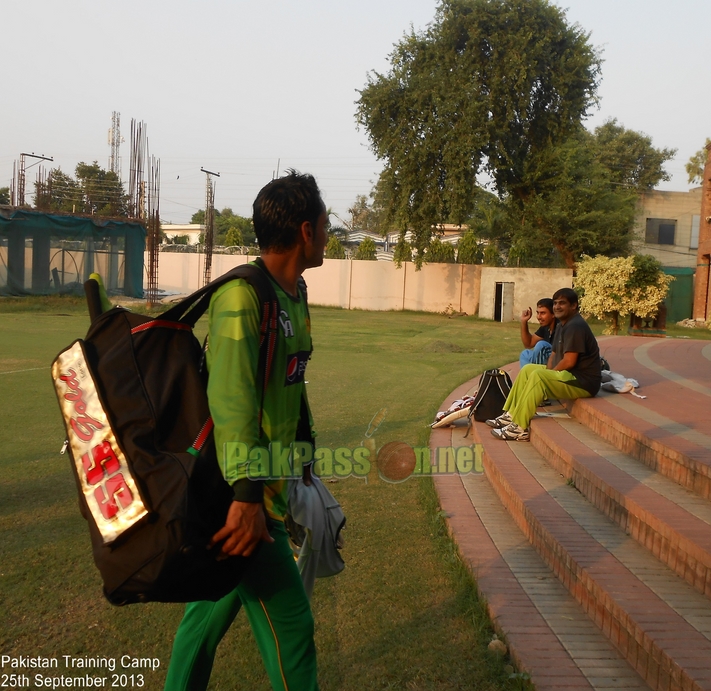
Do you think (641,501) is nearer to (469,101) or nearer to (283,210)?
(283,210)

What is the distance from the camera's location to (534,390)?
7000 mm

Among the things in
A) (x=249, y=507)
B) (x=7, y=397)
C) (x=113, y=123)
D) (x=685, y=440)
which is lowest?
(x=7, y=397)

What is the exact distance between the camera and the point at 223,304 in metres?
2.12

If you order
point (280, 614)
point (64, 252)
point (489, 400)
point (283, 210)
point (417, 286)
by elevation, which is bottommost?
point (489, 400)

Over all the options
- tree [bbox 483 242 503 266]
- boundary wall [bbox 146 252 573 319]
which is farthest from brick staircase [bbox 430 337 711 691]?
tree [bbox 483 242 503 266]

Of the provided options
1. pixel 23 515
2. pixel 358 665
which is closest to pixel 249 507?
pixel 358 665

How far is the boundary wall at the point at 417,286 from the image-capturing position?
2880cm

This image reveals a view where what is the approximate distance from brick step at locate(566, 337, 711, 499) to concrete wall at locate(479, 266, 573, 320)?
669 inches

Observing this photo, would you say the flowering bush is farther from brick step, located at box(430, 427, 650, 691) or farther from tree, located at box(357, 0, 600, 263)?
brick step, located at box(430, 427, 650, 691)

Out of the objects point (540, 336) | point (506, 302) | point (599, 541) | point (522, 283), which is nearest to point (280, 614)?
point (599, 541)

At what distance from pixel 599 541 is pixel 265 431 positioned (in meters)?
2.62

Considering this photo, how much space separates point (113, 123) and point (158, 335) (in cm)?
5876

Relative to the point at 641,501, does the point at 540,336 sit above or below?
above

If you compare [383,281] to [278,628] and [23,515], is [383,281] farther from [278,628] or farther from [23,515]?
[278,628]
